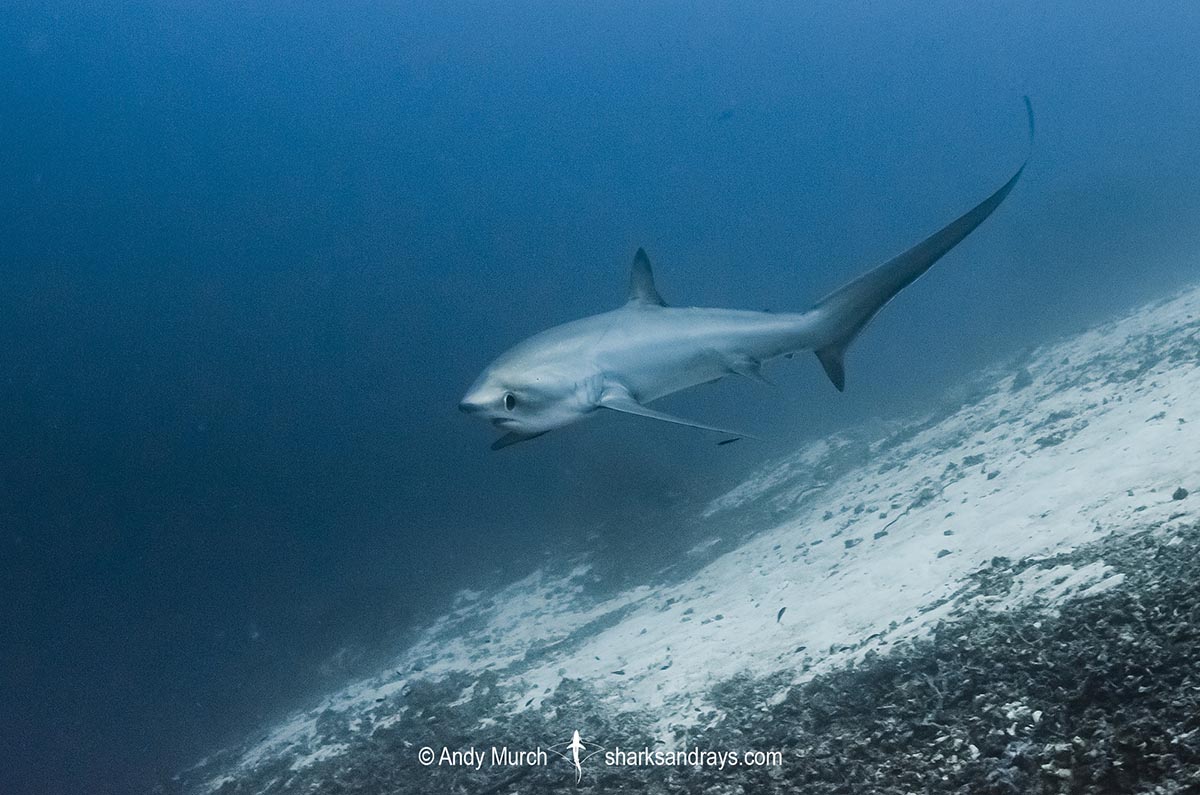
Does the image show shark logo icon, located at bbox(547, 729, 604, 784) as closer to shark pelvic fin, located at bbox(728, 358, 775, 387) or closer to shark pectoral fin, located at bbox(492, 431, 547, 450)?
shark pectoral fin, located at bbox(492, 431, 547, 450)

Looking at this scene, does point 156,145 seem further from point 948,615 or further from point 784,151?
point 784,151

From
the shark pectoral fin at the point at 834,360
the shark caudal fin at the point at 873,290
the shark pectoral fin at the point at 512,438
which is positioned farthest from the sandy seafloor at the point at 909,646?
the shark pectoral fin at the point at 512,438

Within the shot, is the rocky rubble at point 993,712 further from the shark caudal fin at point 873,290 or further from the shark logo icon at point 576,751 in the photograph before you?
the shark caudal fin at point 873,290

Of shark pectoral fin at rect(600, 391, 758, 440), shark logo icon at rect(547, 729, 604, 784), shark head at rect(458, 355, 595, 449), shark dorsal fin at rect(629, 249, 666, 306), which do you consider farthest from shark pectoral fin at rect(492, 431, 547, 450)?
shark logo icon at rect(547, 729, 604, 784)

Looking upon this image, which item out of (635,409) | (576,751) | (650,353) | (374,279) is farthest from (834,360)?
(374,279)

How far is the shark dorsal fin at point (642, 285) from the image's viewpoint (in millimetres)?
5541

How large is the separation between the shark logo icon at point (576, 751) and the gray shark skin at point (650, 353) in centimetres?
223

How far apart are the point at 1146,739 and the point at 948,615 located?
2.12 metres

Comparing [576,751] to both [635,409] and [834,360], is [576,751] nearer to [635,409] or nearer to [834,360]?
[635,409]

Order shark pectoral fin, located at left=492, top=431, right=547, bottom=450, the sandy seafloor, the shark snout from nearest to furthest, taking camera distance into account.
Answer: the sandy seafloor
the shark snout
shark pectoral fin, located at left=492, top=431, right=547, bottom=450

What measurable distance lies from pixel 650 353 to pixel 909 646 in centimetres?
261

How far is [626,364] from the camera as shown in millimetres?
4918

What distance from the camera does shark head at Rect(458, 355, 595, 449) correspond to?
4.44m

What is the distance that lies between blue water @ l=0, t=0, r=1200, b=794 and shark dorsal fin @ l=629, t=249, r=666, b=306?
7.84 metres
